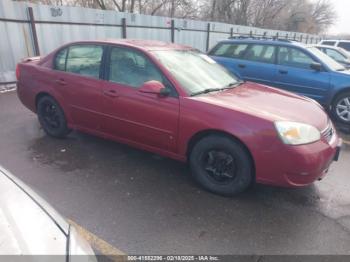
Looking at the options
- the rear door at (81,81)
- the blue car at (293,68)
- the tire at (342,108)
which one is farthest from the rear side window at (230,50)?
the rear door at (81,81)

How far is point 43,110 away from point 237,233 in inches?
142

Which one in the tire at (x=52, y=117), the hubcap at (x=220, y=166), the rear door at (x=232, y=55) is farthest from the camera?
the rear door at (x=232, y=55)

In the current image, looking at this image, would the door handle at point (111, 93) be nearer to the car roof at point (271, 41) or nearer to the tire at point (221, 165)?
the tire at point (221, 165)

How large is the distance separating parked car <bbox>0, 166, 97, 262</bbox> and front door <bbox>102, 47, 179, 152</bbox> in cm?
196

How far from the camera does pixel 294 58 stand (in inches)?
264

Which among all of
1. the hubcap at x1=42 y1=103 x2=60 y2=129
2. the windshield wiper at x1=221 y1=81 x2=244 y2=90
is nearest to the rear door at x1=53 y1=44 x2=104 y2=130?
the hubcap at x1=42 y1=103 x2=60 y2=129

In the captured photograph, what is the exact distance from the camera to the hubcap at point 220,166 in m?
3.25

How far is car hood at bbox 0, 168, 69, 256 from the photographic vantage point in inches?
49.4

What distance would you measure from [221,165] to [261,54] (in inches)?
183

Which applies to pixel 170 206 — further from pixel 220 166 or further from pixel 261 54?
pixel 261 54

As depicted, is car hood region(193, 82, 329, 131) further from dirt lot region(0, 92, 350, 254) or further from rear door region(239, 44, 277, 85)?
rear door region(239, 44, 277, 85)

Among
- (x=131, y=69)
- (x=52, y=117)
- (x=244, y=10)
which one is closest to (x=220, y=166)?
(x=131, y=69)

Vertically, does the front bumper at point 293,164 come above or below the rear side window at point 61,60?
below

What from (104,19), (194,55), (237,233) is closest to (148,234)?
(237,233)
